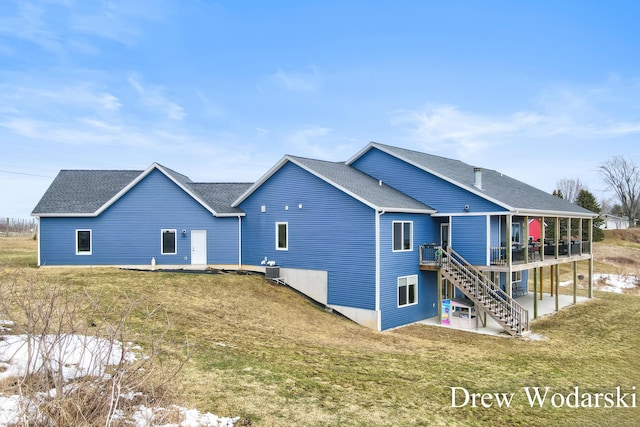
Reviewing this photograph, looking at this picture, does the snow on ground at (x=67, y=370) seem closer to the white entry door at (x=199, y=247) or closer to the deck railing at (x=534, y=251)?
the white entry door at (x=199, y=247)

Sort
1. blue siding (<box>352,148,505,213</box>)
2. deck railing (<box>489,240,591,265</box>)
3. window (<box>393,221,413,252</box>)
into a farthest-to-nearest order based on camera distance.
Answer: blue siding (<box>352,148,505,213</box>) < deck railing (<box>489,240,591,265</box>) < window (<box>393,221,413,252</box>)

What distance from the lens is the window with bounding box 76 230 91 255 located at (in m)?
23.3

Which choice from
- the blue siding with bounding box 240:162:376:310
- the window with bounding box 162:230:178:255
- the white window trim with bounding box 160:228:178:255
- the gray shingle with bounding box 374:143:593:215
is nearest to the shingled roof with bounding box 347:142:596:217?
the gray shingle with bounding box 374:143:593:215

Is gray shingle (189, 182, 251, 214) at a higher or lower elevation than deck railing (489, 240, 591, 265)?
higher

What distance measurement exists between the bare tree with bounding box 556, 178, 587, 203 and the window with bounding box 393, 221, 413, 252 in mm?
82855

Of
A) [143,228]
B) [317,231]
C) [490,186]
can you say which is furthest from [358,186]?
[143,228]

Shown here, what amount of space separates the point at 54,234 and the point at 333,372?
Answer: 18.8 m

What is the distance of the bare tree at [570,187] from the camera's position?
91.3 m

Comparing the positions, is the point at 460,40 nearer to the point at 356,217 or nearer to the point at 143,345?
the point at 356,217

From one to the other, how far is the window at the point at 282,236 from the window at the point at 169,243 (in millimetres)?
5571

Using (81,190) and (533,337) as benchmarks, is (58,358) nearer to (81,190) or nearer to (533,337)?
(533,337)

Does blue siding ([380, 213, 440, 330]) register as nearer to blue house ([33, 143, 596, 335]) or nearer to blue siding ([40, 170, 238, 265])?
blue house ([33, 143, 596, 335])

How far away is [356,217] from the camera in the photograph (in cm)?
1934

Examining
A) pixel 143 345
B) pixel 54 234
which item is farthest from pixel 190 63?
pixel 143 345
